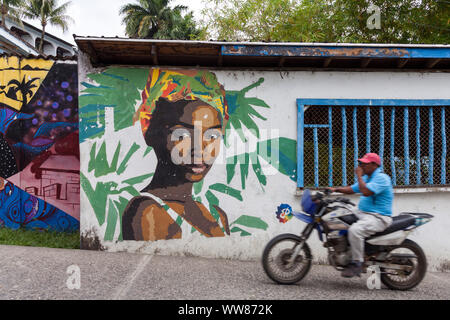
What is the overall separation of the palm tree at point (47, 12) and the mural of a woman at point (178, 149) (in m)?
23.5

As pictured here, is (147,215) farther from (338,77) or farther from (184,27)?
(184,27)

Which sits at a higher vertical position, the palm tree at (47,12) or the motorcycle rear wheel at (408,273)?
the palm tree at (47,12)

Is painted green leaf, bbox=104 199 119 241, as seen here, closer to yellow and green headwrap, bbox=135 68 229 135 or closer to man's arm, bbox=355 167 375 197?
yellow and green headwrap, bbox=135 68 229 135

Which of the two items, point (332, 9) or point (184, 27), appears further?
point (184, 27)

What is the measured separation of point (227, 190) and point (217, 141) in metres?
0.74

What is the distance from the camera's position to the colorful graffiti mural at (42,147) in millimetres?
6109

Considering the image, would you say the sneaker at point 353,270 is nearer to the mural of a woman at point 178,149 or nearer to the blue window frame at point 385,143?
the blue window frame at point 385,143

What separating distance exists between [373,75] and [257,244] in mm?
3111

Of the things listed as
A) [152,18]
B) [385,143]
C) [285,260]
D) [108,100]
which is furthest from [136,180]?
[152,18]

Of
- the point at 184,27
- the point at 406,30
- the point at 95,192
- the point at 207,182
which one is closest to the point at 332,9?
the point at 406,30

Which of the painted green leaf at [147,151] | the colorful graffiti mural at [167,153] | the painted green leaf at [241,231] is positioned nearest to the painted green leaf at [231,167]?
the colorful graffiti mural at [167,153]

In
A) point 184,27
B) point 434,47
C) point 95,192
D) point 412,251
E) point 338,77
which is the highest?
point 184,27

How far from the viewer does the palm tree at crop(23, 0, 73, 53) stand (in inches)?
990
